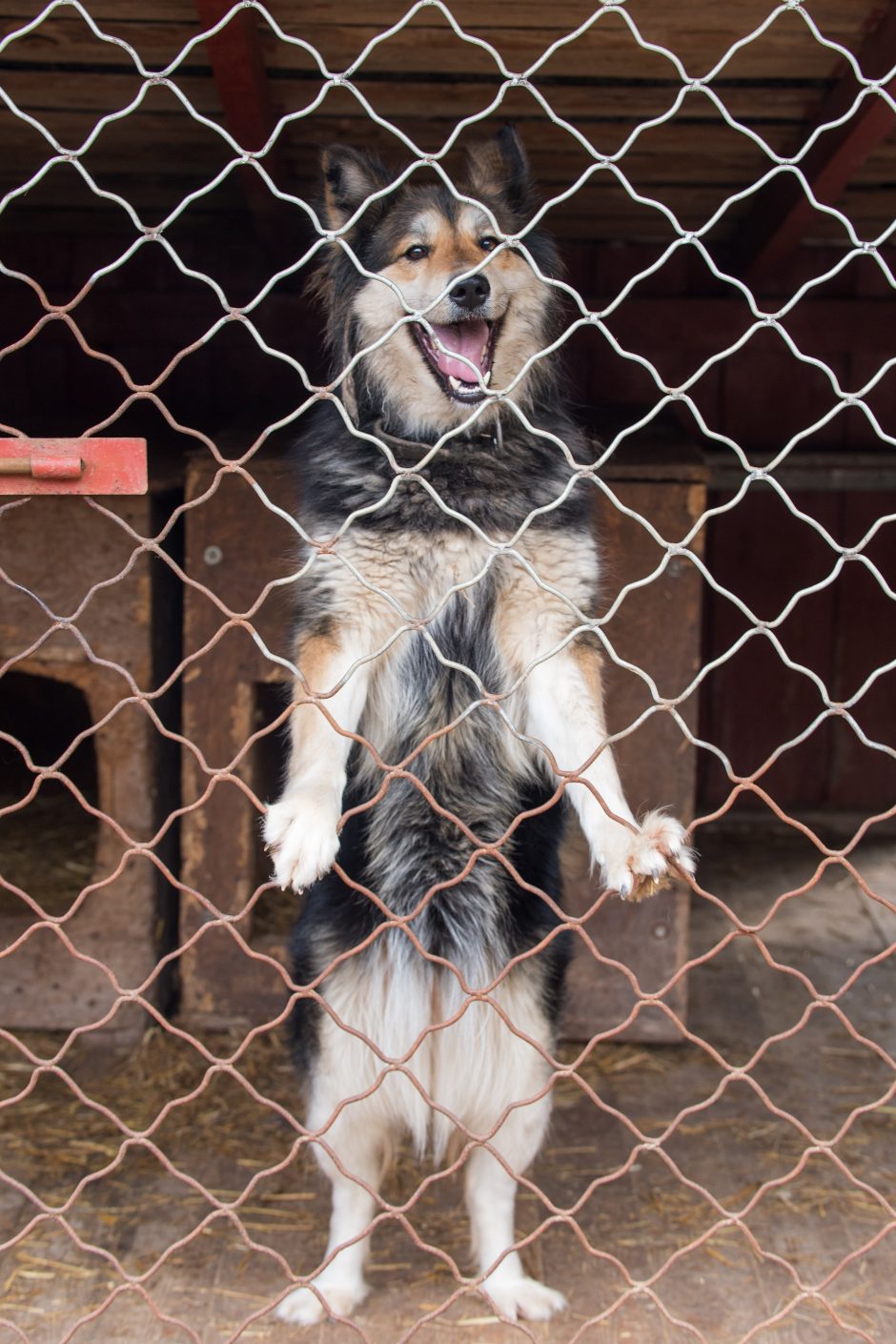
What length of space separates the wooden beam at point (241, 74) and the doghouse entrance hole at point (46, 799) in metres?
2.12

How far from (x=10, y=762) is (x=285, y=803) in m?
2.44

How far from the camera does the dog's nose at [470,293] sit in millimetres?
2684

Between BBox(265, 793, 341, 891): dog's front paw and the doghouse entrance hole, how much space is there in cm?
207

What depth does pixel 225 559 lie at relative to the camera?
3590 mm

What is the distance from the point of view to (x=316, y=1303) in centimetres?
265

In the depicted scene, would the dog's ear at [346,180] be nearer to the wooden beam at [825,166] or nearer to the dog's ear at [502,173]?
the dog's ear at [502,173]

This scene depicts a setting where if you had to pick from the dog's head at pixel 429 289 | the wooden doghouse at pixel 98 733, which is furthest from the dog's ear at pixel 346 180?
the wooden doghouse at pixel 98 733

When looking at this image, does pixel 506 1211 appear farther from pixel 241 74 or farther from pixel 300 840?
pixel 241 74

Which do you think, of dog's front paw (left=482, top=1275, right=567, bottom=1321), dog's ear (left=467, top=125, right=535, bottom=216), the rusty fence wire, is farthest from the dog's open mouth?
dog's front paw (left=482, top=1275, right=567, bottom=1321)

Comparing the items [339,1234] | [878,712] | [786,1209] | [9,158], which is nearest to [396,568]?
[339,1234]

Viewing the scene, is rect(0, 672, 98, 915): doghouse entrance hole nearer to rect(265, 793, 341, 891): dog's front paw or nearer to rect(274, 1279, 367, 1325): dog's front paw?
rect(274, 1279, 367, 1325): dog's front paw

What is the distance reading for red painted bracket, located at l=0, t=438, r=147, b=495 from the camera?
1.93 metres

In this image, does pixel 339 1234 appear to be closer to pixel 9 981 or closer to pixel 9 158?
pixel 9 981

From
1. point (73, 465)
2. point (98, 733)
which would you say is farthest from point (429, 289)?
point (98, 733)
